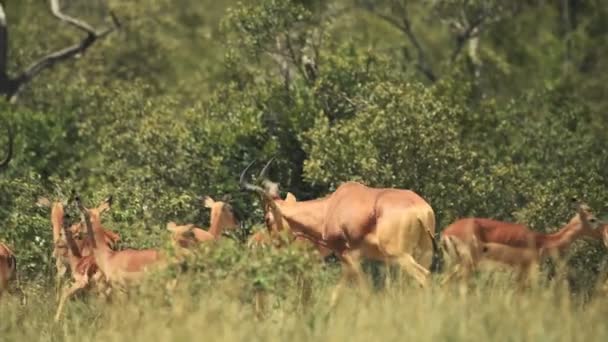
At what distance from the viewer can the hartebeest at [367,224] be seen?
13945 mm

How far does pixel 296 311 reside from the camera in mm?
12227

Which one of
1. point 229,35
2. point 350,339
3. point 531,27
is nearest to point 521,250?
point 350,339

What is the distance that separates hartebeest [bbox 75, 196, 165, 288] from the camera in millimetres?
13680

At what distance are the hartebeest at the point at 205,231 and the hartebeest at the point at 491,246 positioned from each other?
2117 mm

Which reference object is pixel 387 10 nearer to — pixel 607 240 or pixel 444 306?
pixel 607 240

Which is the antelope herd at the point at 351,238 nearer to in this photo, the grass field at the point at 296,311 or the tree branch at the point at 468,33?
the grass field at the point at 296,311

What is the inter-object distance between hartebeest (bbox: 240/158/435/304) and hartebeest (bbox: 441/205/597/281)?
40 cm

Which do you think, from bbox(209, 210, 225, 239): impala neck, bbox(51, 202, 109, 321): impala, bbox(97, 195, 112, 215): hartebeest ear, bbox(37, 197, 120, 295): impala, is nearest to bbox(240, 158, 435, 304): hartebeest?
bbox(209, 210, 225, 239): impala neck

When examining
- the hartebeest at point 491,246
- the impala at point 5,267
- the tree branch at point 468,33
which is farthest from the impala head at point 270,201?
the tree branch at point 468,33

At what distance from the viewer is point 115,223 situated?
55.4 feet

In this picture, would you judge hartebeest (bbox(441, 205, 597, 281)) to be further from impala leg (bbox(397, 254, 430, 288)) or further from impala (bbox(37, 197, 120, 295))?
impala (bbox(37, 197, 120, 295))

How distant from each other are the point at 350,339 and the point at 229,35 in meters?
11.2

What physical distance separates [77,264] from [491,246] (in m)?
4.06

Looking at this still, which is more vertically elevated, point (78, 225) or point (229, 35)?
point (229, 35)
